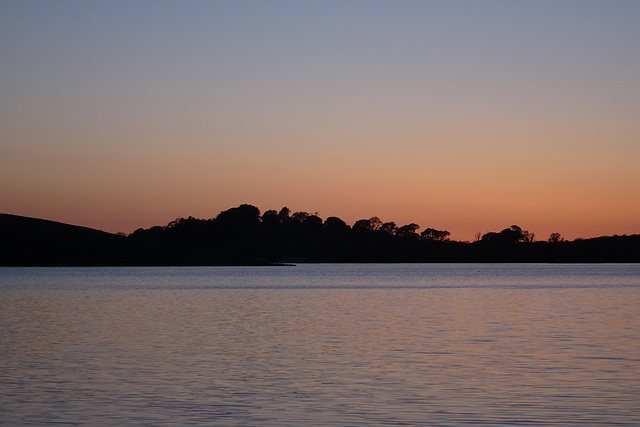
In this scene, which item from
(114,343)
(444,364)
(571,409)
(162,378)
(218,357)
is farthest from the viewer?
(114,343)

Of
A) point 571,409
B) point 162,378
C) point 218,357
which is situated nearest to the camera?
point 571,409

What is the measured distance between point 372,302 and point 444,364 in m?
43.6

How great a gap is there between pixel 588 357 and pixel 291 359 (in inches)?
412

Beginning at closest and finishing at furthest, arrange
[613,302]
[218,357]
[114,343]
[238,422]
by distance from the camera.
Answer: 1. [238,422]
2. [218,357]
3. [114,343]
4. [613,302]

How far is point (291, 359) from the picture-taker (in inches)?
1244

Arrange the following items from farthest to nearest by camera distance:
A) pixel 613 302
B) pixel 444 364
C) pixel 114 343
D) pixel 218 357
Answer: pixel 613 302
pixel 114 343
pixel 218 357
pixel 444 364

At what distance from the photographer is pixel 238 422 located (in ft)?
64.6

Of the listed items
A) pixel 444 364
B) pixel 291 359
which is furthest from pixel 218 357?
pixel 444 364

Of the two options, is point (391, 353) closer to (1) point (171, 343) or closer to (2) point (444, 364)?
(2) point (444, 364)

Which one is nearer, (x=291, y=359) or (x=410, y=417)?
(x=410, y=417)

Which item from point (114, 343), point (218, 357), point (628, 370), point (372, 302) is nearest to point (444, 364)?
point (628, 370)

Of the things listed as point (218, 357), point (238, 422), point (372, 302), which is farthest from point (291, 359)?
point (372, 302)

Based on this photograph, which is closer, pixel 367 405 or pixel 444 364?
pixel 367 405

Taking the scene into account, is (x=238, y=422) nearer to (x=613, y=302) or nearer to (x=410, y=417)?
(x=410, y=417)
